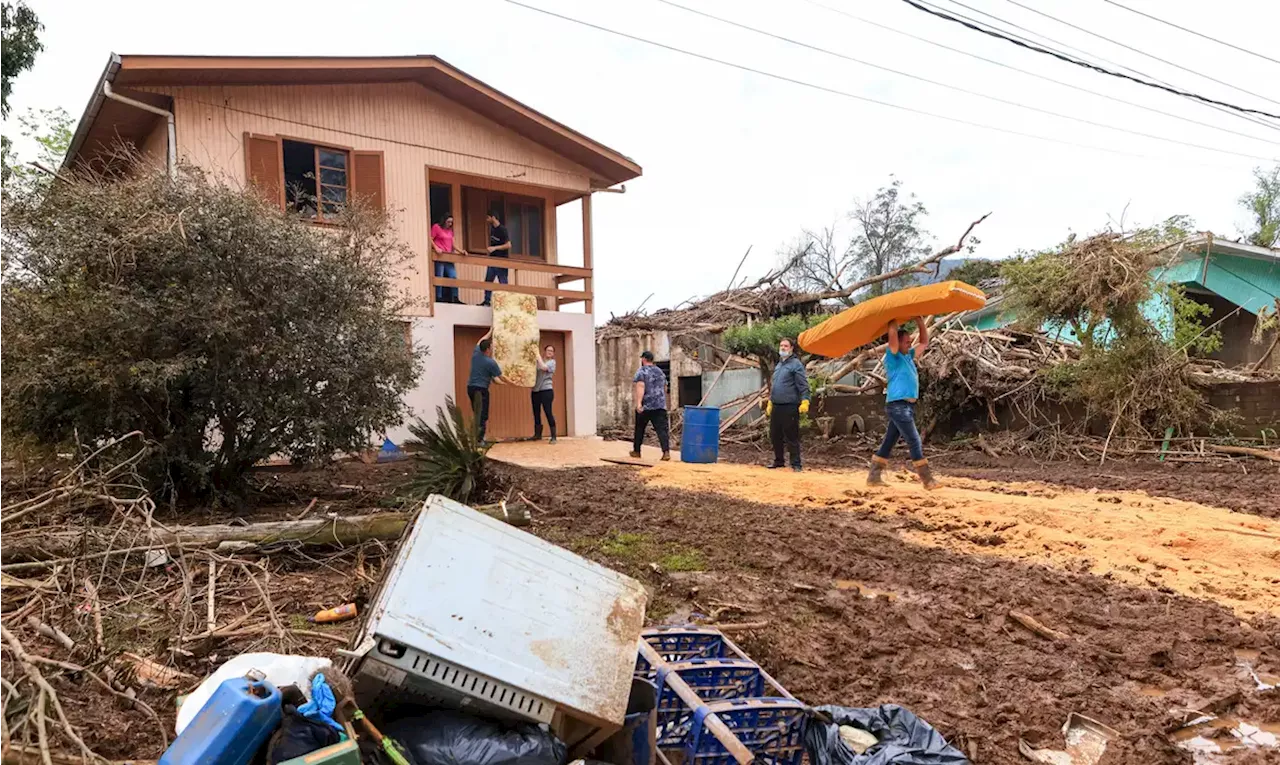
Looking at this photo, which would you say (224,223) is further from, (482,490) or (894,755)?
(894,755)

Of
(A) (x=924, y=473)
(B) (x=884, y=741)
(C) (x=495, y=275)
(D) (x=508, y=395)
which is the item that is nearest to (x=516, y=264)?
(C) (x=495, y=275)

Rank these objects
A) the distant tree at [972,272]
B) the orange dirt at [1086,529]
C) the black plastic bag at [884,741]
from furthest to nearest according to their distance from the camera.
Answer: the distant tree at [972,272], the orange dirt at [1086,529], the black plastic bag at [884,741]

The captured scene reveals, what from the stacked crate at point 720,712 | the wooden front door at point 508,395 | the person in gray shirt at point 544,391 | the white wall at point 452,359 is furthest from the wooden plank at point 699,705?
the wooden front door at point 508,395

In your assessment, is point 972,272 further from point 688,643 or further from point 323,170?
point 688,643

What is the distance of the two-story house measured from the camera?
463 inches

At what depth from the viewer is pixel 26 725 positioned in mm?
2426

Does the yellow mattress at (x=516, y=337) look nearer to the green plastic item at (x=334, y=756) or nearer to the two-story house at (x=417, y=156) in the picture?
the two-story house at (x=417, y=156)

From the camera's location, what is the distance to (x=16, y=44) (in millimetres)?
14719

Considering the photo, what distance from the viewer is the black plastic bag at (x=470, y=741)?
219 centimetres

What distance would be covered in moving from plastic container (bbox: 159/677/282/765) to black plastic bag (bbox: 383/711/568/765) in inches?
15.3

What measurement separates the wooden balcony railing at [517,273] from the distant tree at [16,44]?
9.16 m

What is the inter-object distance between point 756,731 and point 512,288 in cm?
1230

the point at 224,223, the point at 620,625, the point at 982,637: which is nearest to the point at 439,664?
the point at 620,625

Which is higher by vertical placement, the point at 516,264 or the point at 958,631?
the point at 516,264
